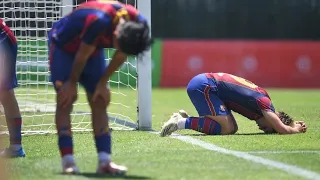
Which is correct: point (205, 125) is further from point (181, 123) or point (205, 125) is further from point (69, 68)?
point (69, 68)

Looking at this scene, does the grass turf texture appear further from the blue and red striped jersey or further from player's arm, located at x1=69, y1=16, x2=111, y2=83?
the blue and red striped jersey

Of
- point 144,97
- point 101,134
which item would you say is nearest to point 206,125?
point 144,97

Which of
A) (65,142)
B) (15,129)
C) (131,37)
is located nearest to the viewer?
(131,37)

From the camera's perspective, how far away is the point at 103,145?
20.5 feet

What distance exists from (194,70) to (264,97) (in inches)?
646

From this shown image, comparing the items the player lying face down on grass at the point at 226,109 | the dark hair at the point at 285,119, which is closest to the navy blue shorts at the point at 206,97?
the player lying face down on grass at the point at 226,109

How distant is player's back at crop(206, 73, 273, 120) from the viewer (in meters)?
9.21

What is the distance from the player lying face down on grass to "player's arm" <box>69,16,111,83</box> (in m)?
3.39

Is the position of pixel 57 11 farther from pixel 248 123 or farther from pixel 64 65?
pixel 64 65

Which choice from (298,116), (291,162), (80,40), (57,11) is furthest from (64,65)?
(298,116)

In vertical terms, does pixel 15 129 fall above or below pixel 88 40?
below

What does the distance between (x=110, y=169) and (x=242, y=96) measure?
11.3 ft

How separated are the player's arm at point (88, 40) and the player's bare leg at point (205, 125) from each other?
3.39m

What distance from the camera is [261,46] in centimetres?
2620
